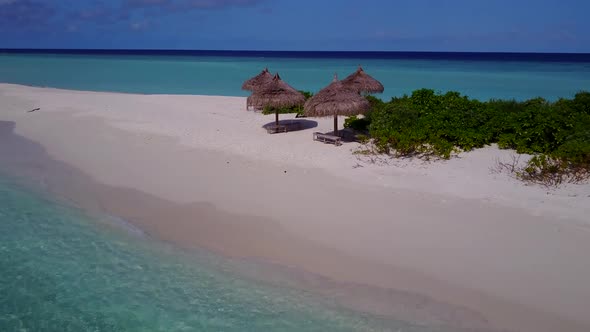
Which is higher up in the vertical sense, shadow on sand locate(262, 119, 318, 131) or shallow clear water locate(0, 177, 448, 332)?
shadow on sand locate(262, 119, 318, 131)

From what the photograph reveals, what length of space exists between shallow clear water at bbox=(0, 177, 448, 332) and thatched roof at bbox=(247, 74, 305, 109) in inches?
260

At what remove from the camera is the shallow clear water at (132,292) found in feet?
16.9

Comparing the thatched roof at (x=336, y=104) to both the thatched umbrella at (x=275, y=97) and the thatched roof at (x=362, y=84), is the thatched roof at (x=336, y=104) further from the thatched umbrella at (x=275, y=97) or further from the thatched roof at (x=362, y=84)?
the thatched roof at (x=362, y=84)

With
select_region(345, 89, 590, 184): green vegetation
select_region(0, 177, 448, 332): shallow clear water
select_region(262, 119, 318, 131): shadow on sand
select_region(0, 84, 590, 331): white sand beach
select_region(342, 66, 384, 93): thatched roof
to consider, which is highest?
select_region(342, 66, 384, 93): thatched roof

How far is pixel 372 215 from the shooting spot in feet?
24.2

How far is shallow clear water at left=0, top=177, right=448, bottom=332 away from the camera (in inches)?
203

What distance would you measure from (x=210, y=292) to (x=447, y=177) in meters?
5.33

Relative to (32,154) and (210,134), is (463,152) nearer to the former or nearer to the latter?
(210,134)

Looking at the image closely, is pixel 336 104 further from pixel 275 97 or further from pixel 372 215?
pixel 372 215

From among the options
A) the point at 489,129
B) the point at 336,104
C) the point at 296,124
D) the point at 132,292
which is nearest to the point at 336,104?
the point at 336,104

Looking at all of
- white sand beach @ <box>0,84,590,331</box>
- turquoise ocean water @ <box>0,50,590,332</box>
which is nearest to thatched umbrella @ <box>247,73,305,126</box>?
white sand beach @ <box>0,84,590,331</box>

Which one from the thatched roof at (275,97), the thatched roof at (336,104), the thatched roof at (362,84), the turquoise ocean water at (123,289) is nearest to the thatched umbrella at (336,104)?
the thatched roof at (336,104)

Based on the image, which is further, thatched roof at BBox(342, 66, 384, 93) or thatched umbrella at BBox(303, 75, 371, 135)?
thatched roof at BBox(342, 66, 384, 93)

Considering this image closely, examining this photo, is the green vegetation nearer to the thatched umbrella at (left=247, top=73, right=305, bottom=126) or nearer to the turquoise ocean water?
the thatched umbrella at (left=247, top=73, right=305, bottom=126)
